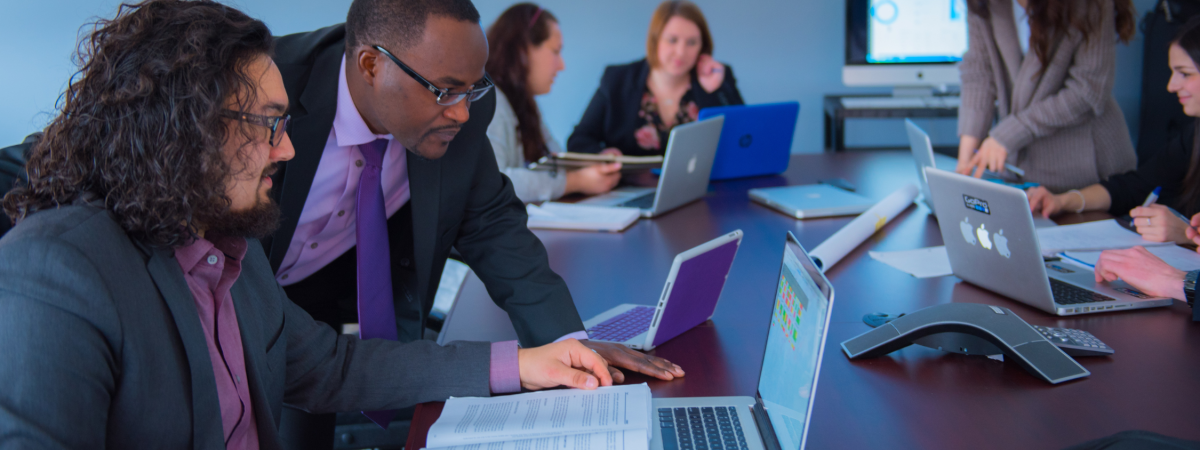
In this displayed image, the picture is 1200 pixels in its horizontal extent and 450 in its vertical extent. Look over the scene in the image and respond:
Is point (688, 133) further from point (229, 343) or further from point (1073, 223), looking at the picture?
point (229, 343)

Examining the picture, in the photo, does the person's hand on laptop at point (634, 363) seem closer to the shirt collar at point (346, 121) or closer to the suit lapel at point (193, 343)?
the suit lapel at point (193, 343)

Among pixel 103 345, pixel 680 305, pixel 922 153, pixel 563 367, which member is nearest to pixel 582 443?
pixel 563 367

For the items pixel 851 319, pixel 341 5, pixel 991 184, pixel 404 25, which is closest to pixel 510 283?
pixel 404 25

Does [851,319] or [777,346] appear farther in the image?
[851,319]

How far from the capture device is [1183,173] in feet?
7.06

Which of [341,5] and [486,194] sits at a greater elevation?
[341,5]

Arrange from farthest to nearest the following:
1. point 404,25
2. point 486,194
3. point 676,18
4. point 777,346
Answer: point 676,18 < point 486,194 < point 404,25 < point 777,346

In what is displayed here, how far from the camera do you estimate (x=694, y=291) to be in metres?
1.25

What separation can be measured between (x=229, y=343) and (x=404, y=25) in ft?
1.98

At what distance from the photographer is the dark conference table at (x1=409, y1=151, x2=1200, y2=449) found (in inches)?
37.6

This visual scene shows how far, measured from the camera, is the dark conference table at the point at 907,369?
954 millimetres

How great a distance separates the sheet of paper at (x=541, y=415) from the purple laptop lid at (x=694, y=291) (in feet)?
0.62

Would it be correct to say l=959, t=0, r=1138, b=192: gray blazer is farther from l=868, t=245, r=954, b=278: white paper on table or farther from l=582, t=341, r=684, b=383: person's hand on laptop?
l=582, t=341, r=684, b=383: person's hand on laptop

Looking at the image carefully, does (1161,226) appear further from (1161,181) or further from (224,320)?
(224,320)
